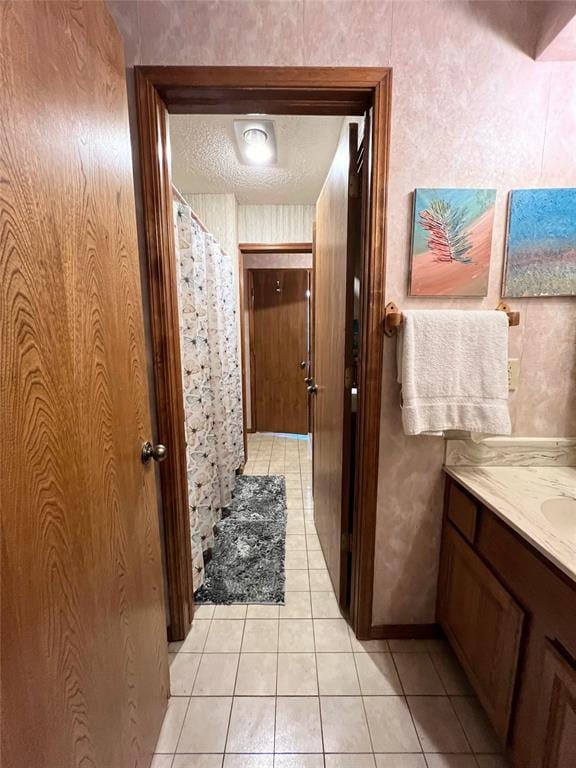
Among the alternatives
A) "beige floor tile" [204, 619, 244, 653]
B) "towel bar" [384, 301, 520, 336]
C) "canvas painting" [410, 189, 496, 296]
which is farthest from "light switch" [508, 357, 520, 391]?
"beige floor tile" [204, 619, 244, 653]

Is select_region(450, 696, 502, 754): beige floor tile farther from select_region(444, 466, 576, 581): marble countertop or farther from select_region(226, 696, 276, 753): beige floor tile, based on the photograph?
select_region(444, 466, 576, 581): marble countertop

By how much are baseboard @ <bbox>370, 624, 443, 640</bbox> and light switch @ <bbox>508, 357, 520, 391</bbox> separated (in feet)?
3.49

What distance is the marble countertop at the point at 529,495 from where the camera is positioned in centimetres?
76

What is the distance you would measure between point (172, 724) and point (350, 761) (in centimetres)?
59

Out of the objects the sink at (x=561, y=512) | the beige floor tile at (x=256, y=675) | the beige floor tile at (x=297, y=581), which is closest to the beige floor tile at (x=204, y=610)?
the beige floor tile at (x=256, y=675)

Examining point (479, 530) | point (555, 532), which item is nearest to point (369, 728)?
point (479, 530)

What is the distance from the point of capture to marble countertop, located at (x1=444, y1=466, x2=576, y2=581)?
76cm

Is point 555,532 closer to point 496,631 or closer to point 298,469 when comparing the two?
point 496,631

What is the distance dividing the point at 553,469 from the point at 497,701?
30.0 inches

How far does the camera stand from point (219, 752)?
1.01 m

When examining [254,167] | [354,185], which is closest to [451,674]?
[354,185]

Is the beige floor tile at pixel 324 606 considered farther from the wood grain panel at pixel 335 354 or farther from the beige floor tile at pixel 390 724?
the beige floor tile at pixel 390 724

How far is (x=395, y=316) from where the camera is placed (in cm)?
111

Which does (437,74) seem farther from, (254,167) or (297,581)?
(297,581)
